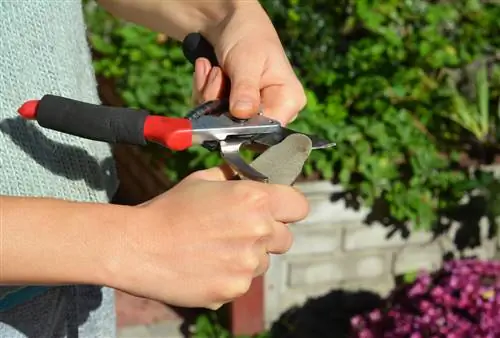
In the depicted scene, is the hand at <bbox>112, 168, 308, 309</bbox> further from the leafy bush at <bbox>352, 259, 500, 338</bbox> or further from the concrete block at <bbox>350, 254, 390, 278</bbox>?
the concrete block at <bbox>350, 254, 390, 278</bbox>

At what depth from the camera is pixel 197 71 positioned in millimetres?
1285

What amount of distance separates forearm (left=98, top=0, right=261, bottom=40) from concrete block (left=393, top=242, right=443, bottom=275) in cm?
173

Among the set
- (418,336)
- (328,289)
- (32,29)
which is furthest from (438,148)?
(32,29)

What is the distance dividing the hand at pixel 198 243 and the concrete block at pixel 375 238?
1.91m

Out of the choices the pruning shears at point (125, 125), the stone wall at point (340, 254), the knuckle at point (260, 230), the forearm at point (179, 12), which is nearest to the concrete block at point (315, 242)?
the stone wall at point (340, 254)

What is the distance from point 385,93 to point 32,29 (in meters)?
2.05

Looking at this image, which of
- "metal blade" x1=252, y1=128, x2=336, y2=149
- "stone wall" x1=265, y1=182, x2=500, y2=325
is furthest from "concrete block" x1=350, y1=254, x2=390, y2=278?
"metal blade" x1=252, y1=128, x2=336, y2=149

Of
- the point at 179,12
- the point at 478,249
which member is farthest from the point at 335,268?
the point at 179,12

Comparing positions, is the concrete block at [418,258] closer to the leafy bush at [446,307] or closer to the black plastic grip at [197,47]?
the leafy bush at [446,307]

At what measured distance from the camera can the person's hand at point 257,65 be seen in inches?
47.4

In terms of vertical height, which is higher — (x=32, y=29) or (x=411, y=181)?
(x=32, y=29)

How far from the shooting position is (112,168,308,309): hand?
845 mm

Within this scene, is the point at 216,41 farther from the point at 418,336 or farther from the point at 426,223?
the point at 426,223

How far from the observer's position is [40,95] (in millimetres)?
1072
